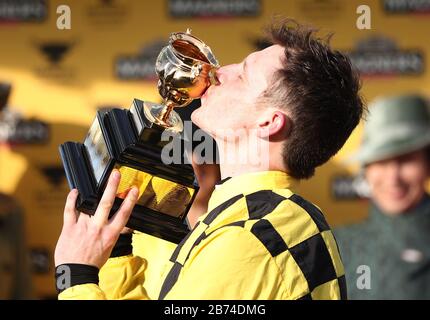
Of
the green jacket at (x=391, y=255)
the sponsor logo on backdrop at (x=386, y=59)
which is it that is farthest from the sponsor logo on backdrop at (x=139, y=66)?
the green jacket at (x=391, y=255)

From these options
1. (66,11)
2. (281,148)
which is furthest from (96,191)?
(66,11)

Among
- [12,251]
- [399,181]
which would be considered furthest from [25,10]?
[399,181]

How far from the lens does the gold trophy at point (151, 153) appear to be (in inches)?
81.7

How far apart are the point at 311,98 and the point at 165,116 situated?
37 centimetres

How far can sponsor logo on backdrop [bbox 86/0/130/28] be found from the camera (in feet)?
14.3

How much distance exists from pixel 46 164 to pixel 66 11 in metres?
0.74

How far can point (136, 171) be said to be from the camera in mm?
2080

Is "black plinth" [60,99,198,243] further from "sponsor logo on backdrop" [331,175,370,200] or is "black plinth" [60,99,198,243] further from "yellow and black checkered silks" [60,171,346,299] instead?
"sponsor logo on backdrop" [331,175,370,200]

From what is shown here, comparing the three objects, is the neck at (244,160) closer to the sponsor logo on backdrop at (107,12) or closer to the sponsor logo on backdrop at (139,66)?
the sponsor logo on backdrop at (139,66)

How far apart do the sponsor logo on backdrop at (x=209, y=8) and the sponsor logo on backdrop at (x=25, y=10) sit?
0.62 meters

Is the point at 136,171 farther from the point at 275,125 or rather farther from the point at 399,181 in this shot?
the point at 399,181

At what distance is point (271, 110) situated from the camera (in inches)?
80.4

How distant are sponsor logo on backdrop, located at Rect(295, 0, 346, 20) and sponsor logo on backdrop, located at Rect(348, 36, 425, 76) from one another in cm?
20
